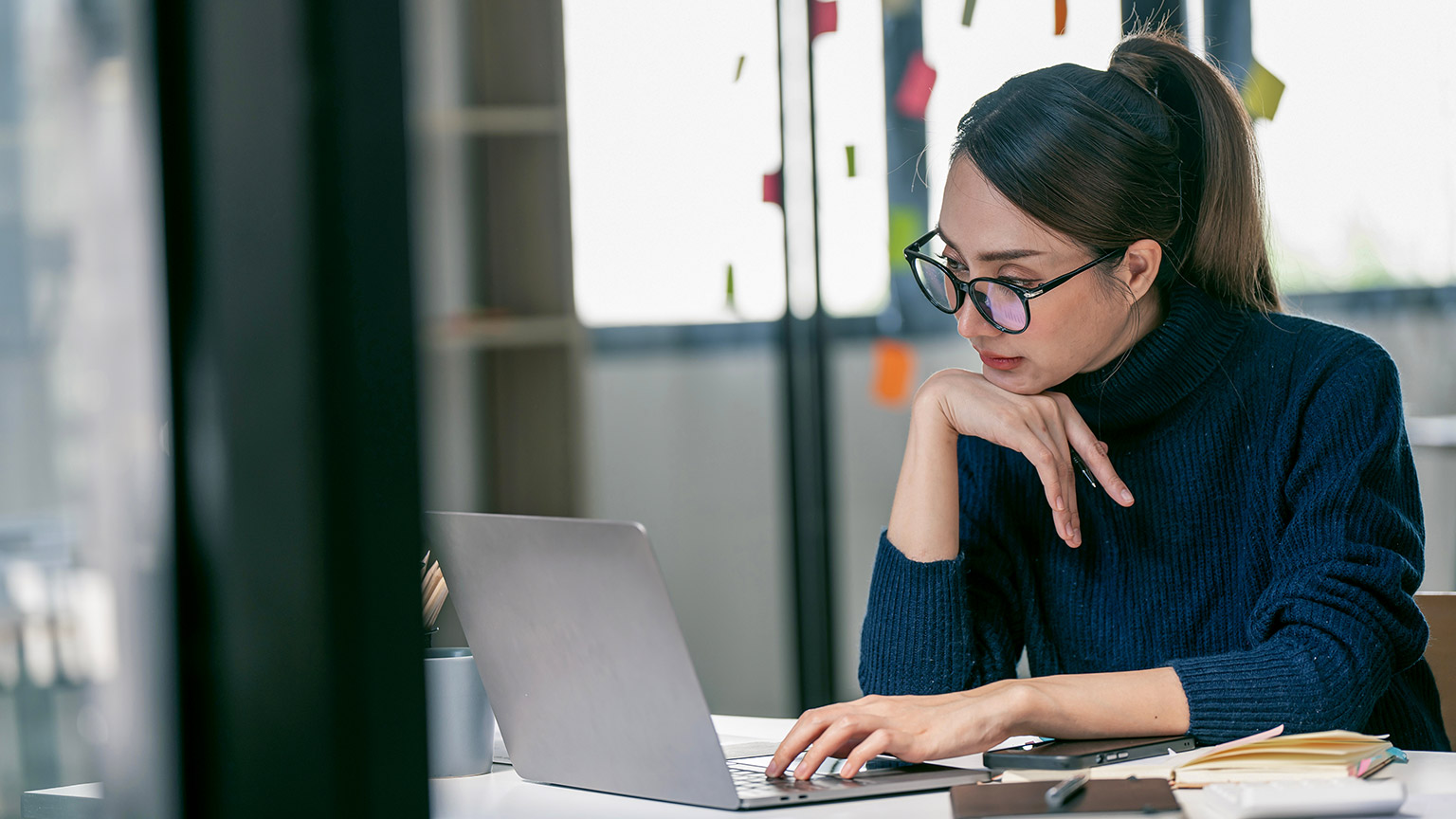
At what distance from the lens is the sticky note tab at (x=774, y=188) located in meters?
2.72

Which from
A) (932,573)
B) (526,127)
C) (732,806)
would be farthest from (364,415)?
(526,127)

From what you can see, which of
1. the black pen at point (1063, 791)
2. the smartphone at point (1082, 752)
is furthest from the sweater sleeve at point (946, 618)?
the black pen at point (1063, 791)

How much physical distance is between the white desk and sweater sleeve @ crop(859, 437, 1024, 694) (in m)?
0.25

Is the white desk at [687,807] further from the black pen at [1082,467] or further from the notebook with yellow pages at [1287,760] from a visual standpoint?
the black pen at [1082,467]

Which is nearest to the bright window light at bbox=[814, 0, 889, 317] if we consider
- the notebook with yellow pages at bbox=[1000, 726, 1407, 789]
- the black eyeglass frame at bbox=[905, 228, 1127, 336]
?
the black eyeglass frame at bbox=[905, 228, 1127, 336]

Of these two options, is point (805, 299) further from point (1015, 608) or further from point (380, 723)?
point (380, 723)

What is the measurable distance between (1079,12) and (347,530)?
8.23ft

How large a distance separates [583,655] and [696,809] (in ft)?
0.41

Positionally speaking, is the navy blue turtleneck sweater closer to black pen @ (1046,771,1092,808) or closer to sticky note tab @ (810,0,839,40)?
black pen @ (1046,771,1092,808)

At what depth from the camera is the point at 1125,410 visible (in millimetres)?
1298

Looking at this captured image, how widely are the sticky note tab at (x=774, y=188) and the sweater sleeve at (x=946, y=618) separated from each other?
1.47 m

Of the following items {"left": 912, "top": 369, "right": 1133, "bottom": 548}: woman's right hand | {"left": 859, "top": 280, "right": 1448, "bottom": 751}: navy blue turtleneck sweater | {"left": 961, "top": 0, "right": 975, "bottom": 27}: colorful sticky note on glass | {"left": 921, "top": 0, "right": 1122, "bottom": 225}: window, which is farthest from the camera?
{"left": 961, "top": 0, "right": 975, "bottom": 27}: colorful sticky note on glass

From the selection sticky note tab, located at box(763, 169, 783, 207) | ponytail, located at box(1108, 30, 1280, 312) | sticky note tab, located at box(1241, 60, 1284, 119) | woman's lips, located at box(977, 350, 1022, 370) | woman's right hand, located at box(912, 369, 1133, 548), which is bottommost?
woman's right hand, located at box(912, 369, 1133, 548)

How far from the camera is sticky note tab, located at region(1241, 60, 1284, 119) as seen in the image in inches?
93.0
